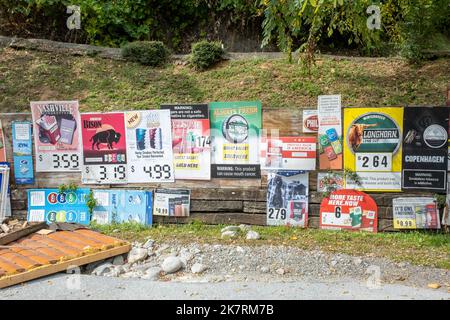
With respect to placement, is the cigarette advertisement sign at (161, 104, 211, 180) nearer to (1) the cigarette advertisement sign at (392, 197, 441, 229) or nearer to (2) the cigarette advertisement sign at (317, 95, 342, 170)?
(2) the cigarette advertisement sign at (317, 95, 342, 170)

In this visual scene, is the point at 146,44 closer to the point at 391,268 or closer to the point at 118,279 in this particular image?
the point at 118,279

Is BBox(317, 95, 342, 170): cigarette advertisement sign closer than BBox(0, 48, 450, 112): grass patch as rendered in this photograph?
Yes

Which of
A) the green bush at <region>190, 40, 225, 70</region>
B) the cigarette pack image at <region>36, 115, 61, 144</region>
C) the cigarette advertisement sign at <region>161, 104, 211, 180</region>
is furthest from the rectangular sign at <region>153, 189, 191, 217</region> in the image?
the green bush at <region>190, 40, 225, 70</region>

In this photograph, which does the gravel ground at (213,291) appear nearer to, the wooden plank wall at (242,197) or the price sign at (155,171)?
the wooden plank wall at (242,197)

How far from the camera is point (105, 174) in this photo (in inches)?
304

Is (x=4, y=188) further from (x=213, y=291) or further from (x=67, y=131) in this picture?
(x=213, y=291)

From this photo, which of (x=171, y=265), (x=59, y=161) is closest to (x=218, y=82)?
(x=59, y=161)

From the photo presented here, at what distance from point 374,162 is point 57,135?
4476 millimetres

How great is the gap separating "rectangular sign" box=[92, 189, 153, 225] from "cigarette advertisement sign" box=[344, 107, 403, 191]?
109 inches

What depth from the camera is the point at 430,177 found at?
681cm

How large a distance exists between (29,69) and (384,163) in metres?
7.05

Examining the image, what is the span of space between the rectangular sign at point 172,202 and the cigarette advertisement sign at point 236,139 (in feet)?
1.72

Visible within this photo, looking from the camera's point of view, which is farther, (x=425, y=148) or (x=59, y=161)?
(x=59, y=161)

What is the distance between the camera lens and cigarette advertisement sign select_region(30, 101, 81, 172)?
780 cm
